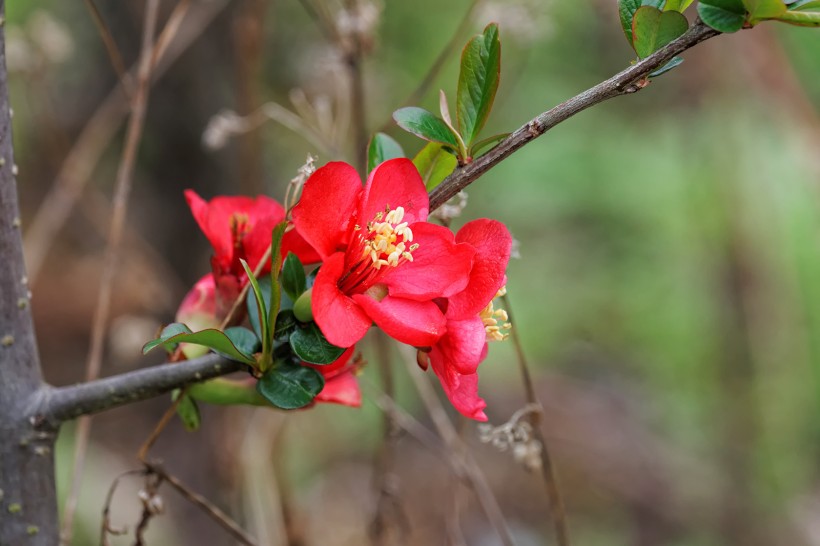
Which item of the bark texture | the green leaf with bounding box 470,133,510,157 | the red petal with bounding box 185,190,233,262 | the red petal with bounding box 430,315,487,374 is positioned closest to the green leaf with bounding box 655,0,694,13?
the green leaf with bounding box 470,133,510,157

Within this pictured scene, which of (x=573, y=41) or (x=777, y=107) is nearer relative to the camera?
(x=777, y=107)

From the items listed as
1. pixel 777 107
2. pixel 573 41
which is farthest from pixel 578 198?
pixel 777 107

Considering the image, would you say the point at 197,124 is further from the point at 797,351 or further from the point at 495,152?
the point at 797,351

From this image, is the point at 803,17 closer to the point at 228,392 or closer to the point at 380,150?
the point at 380,150

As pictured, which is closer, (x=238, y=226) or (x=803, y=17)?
(x=803, y=17)

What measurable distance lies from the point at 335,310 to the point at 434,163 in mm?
146

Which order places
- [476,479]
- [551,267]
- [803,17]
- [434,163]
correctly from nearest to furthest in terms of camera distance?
1. [803,17]
2. [434,163]
3. [476,479]
4. [551,267]

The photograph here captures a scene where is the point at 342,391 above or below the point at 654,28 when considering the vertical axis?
below

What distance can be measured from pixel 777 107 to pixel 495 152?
7.20 feet

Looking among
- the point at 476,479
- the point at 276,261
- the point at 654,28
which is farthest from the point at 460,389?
the point at 476,479

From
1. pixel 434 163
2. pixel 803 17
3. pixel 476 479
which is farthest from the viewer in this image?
pixel 476 479

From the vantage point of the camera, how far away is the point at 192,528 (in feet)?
6.23

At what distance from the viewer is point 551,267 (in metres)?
3.24

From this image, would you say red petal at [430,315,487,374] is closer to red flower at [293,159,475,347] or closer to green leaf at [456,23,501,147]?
red flower at [293,159,475,347]
